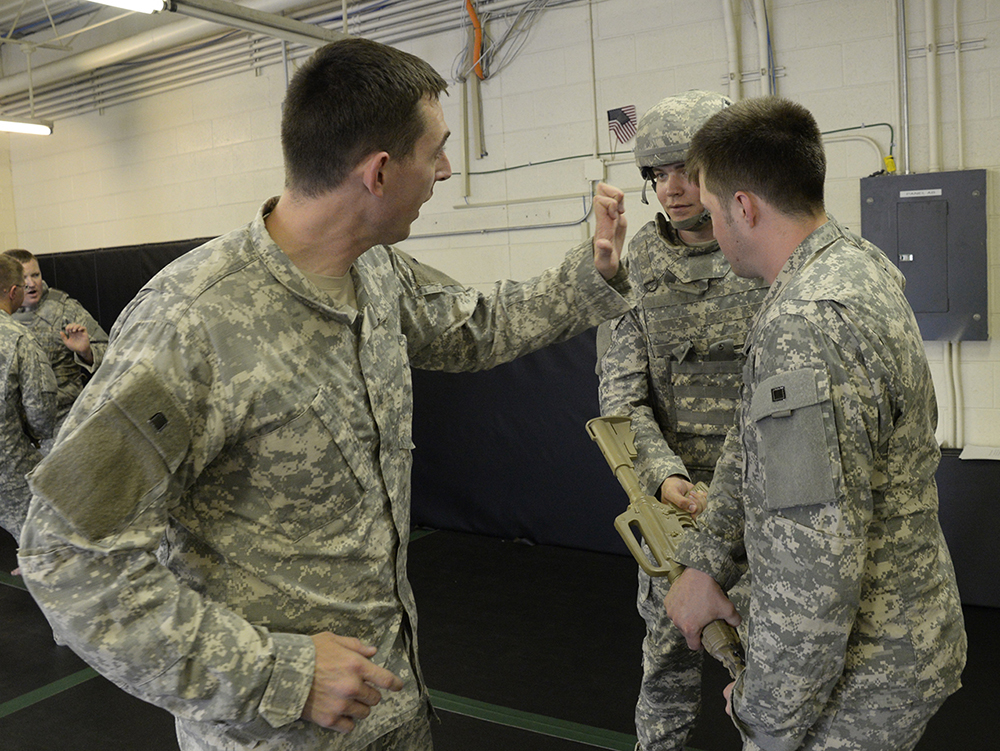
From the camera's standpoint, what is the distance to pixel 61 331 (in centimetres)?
557

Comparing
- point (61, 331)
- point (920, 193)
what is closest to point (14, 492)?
point (61, 331)

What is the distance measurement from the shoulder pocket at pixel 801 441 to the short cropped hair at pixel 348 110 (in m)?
0.70

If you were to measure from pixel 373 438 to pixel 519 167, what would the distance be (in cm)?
403

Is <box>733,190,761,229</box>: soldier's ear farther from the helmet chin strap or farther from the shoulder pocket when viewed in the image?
the helmet chin strap

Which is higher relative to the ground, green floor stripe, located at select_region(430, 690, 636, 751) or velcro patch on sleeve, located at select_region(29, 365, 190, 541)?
velcro patch on sleeve, located at select_region(29, 365, 190, 541)

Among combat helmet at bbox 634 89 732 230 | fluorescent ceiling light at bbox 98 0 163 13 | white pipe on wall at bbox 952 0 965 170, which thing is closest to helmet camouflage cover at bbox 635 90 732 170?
combat helmet at bbox 634 89 732 230

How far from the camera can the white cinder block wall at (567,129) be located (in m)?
3.92

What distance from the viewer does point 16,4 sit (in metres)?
7.29

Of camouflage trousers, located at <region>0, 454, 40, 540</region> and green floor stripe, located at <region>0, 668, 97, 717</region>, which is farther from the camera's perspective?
camouflage trousers, located at <region>0, 454, 40, 540</region>

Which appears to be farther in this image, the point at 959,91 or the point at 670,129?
the point at 959,91

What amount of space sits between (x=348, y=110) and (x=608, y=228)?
54cm

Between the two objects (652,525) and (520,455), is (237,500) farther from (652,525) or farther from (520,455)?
(520,455)

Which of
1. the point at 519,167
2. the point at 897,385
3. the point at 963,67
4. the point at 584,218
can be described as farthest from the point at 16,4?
the point at 897,385

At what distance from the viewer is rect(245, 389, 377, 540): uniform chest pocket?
125cm
